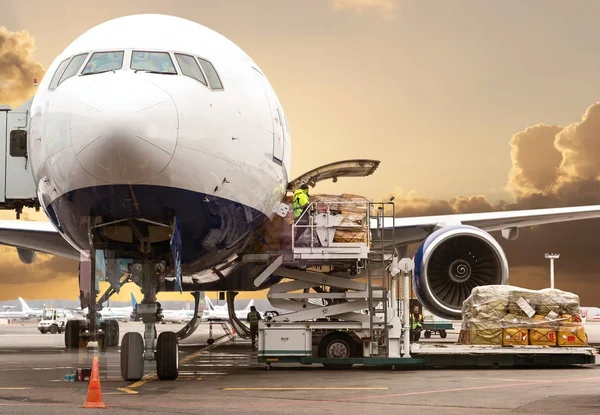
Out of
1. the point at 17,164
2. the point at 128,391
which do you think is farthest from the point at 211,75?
the point at 128,391

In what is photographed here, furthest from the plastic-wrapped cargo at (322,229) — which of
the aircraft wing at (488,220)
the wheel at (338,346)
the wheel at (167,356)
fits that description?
the aircraft wing at (488,220)

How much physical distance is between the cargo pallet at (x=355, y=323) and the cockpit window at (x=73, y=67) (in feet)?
14.2

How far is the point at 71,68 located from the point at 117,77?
1.04 m

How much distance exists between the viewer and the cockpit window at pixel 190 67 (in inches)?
454

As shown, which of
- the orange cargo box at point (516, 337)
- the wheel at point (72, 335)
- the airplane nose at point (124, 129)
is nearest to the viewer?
the airplane nose at point (124, 129)

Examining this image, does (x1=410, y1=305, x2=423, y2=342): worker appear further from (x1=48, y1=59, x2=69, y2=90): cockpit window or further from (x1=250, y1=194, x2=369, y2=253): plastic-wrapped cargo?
(x1=48, y1=59, x2=69, y2=90): cockpit window

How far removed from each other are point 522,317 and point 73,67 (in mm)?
8786

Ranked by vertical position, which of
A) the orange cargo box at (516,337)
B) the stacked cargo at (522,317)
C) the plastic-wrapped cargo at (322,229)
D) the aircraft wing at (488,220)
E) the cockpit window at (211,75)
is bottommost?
the orange cargo box at (516,337)

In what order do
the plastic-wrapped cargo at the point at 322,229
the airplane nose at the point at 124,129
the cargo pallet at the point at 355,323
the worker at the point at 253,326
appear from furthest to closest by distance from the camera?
the worker at the point at 253,326, the cargo pallet at the point at 355,323, the plastic-wrapped cargo at the point at 322,229, the airplane nose at the point at 124,129

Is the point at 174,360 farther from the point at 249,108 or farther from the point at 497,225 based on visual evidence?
the point at 497,225

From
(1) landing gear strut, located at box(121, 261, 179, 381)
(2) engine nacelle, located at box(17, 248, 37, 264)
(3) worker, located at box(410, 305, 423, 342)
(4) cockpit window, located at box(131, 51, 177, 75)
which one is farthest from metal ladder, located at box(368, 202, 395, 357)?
(3) worker, located at box(410, 305, 423, 342)

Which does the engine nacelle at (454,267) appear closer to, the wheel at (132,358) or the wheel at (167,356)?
the wheel at (167,356)

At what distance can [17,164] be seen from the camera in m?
13.9

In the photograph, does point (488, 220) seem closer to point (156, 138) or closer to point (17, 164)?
point (17, 164)
